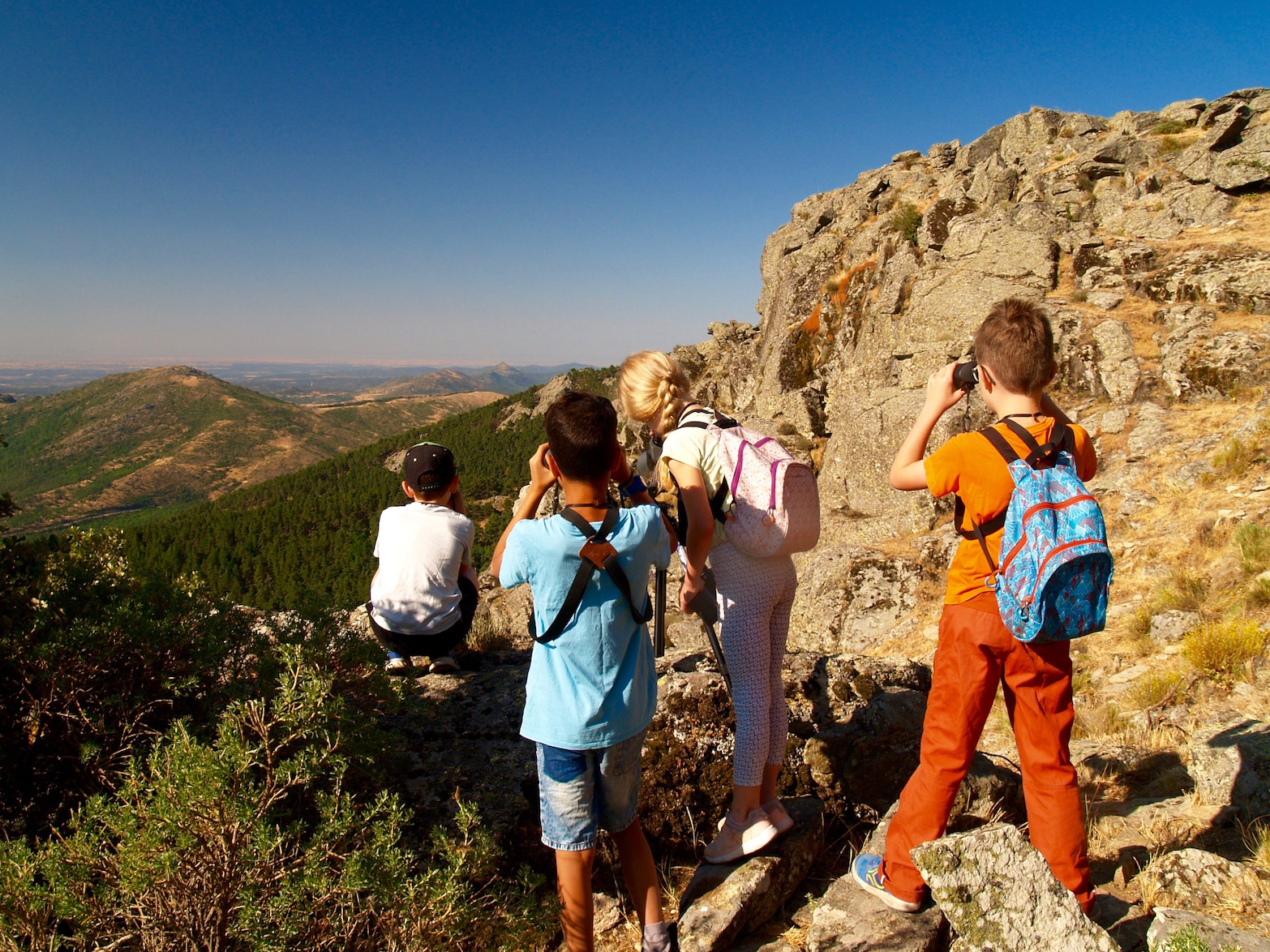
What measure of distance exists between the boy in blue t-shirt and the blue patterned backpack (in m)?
1.59

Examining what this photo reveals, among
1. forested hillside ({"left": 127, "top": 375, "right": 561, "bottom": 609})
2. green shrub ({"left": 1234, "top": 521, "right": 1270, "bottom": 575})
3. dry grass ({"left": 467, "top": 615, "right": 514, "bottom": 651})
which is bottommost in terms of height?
forested hillside ({"left": 127, "top": 375, "right": 561, "bottom": 609})

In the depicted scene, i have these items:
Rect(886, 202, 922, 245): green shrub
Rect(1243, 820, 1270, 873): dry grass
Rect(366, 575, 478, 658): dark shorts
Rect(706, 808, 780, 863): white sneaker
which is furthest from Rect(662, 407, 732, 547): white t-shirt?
Rect(886, 202, 922, 245): green shrub

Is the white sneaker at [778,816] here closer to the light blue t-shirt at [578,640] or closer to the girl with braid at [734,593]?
the girl with braid at [734,593]

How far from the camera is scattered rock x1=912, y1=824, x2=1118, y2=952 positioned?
2.52 metres

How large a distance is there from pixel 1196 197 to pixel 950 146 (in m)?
14.3

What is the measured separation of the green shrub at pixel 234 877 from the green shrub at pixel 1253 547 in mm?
8386

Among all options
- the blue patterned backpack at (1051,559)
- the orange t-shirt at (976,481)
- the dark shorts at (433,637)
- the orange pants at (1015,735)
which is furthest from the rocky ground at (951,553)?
the orange t-shirt at (976,481)

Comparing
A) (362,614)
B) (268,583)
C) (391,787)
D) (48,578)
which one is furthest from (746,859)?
(268,583)

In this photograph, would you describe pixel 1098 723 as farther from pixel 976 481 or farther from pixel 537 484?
pixel 537 484

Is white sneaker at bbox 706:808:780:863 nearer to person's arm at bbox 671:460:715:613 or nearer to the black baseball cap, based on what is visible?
person's arm at bbox 671:460:715:613

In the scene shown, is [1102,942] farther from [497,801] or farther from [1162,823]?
[497,801]

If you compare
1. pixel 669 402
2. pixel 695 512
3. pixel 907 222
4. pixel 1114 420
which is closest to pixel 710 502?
pixel 695 512

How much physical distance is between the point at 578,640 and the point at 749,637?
109cm

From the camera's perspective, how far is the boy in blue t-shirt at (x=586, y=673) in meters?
2.93
